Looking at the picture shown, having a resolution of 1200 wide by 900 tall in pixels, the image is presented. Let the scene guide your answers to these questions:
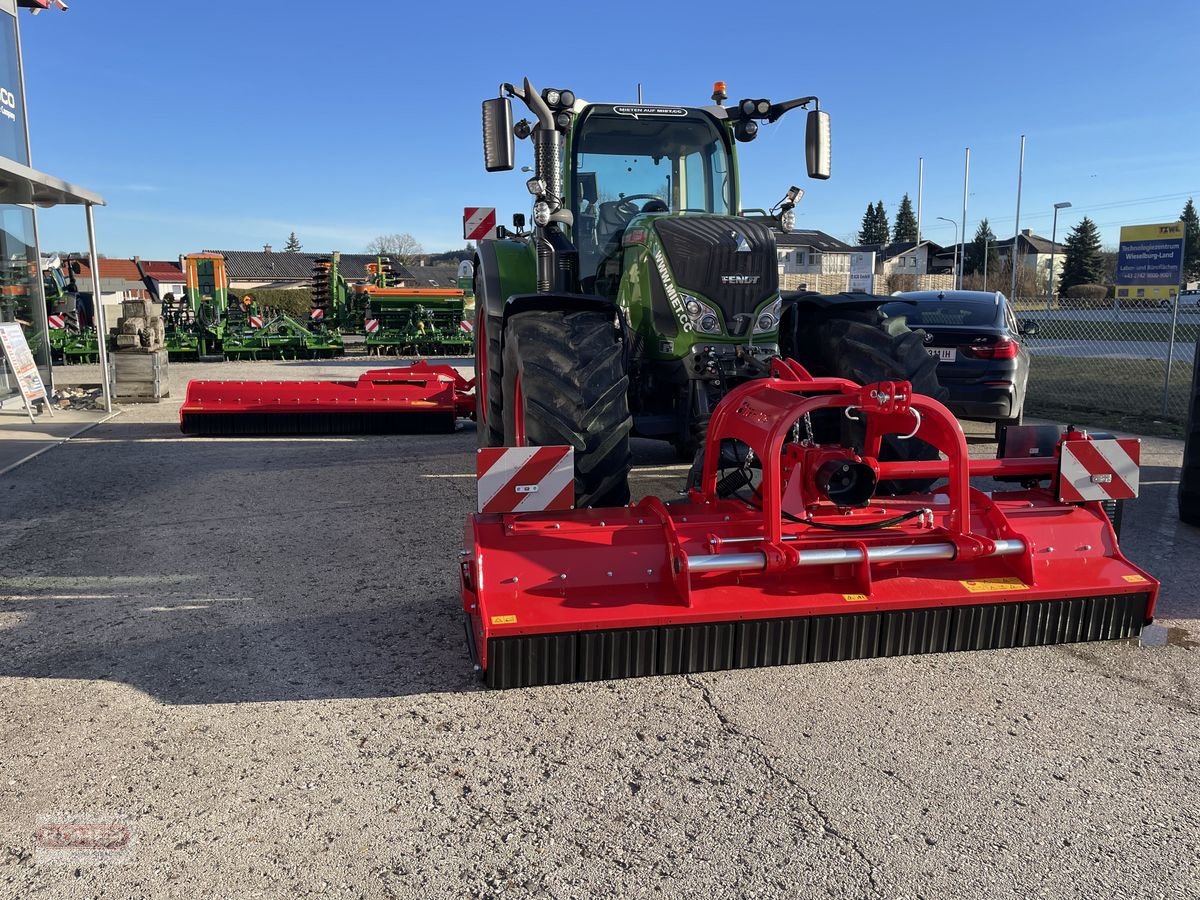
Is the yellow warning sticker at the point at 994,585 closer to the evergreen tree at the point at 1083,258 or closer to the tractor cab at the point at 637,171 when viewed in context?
the tractor cab at the point at 637,171

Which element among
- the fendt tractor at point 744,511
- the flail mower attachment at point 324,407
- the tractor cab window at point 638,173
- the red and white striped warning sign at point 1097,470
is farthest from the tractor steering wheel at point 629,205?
the flail mower attachment at point 324,407

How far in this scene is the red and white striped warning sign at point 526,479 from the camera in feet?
11.7

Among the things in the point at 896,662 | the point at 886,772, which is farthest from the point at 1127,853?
the point at 896,662

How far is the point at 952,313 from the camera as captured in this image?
984cm

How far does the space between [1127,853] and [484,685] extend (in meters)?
2.08

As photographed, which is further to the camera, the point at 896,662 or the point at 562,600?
the point at 896,662

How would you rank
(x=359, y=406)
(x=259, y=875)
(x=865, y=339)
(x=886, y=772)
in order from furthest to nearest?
(x=359, y=406)
(x=865, y=339)
(x=886, y=772)
(x=259, y=875)

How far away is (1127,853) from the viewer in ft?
7.93

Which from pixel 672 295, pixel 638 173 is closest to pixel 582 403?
pixel 672 295

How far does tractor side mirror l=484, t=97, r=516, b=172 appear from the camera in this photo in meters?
4.98

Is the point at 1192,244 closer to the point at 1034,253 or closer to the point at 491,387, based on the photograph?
the point at 1034,253

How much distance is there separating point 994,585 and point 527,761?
199 centimetres

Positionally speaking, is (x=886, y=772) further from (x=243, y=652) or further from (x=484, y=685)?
(x=243, y=652)

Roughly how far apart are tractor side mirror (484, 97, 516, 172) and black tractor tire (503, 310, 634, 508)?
130cm
